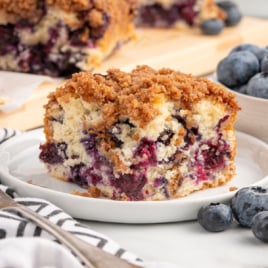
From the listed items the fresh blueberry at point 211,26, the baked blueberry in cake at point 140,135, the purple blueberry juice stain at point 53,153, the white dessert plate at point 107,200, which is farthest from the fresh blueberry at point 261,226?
the fresh blueberry at point 211,26

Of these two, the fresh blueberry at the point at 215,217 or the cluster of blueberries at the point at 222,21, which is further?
the cluster of blueberries at the point at 222,21

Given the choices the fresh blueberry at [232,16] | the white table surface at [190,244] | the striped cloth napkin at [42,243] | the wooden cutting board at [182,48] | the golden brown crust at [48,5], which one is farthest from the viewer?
the fresh blueberry at [232,16]

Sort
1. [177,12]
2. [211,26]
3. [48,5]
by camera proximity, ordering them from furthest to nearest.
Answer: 1. [177,12]
2. [211,26]
3. [48,5]

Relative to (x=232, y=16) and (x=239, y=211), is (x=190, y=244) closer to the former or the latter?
(x=239, y=211)

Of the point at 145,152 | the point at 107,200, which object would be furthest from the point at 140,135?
the point at 107,200

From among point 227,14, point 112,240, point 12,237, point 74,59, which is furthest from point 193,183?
point 227,14

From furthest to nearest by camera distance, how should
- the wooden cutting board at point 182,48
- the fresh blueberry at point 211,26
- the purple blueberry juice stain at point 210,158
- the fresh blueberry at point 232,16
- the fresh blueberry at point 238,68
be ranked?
the fresh blueberry at point 232,16
the fresh blueberry at point 211,26
the wooden cutting board at point 182,48
the fresh blueberry at point 238,68
the purple blueberry juice stain at point 210,158

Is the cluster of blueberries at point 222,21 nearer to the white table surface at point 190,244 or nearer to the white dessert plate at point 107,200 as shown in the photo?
the white dessert plate at point 107,200
